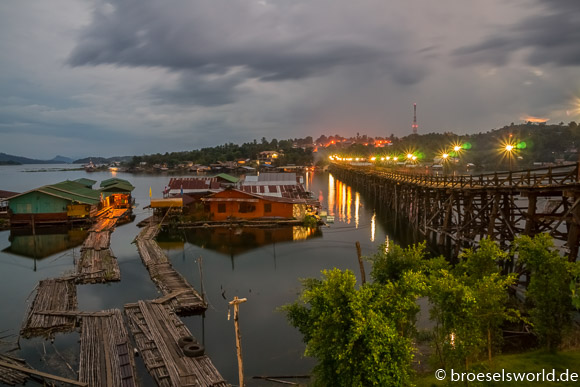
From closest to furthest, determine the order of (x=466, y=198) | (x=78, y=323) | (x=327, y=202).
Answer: (x=78, y=323), (x=466, y=198), (x=327, y=202)

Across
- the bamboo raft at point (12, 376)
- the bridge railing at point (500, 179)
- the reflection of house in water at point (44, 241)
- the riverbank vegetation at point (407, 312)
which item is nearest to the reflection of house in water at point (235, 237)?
the reflection of house in water at point (44, 241)

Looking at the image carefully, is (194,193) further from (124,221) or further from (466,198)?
(466,198)

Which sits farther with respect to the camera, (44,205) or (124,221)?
(124,221)

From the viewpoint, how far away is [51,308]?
797 inches

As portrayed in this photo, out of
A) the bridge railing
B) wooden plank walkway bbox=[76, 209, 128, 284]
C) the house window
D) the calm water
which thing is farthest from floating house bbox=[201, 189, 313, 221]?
the bridge railing

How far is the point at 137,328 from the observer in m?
17.7

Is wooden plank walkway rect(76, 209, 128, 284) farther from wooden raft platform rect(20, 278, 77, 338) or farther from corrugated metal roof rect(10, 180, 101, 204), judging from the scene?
corrugated metal roof rect(10, 180, 101, 204)

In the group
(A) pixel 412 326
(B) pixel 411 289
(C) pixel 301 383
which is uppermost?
(B) pixel 411 289

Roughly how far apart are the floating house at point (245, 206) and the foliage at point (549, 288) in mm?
32224

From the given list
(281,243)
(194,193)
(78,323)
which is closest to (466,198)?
(281,243)

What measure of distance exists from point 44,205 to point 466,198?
144 ft

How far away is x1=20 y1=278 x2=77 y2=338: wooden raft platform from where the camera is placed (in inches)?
719

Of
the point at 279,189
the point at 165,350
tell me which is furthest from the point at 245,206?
the point at 165,350

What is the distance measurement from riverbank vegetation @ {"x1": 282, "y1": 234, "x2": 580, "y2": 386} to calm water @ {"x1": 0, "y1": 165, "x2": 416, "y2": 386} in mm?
6478
